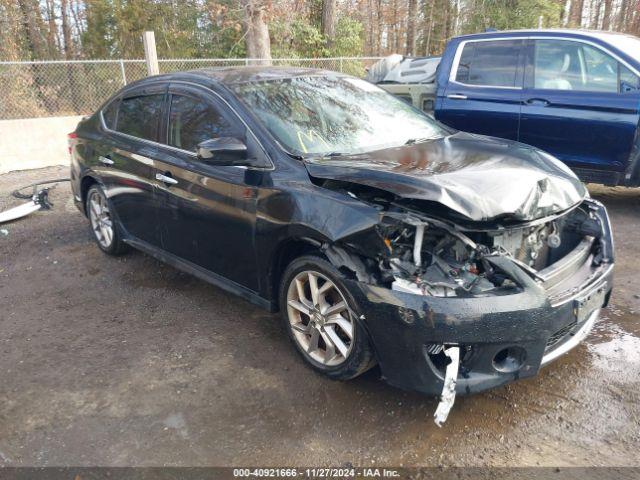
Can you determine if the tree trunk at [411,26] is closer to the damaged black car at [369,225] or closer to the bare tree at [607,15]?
the bare tree at [607,15]

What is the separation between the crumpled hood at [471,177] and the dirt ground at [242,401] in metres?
1.05

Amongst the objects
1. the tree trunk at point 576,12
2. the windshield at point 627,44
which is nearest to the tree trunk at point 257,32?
the windshield at point 627,44

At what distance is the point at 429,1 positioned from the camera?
2378 centimetres

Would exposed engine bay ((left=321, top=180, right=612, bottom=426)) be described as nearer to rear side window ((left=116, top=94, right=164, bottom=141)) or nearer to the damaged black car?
the damaged black car

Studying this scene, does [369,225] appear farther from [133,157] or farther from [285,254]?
[133,157]

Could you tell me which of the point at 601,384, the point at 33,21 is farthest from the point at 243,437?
the point at 33,21

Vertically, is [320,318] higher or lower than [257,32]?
lower

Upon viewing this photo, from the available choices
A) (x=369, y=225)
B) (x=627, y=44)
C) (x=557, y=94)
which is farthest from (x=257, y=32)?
(x=369, y=225)

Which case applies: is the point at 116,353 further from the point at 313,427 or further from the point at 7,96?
the point at 7,96

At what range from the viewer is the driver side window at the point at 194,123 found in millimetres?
3652

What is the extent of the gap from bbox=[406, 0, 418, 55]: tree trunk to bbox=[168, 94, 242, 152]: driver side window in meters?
22.3

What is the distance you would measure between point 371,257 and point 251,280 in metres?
1.08

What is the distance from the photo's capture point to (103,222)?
5273mm

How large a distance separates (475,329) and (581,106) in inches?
163
